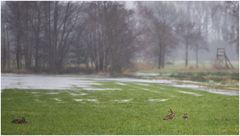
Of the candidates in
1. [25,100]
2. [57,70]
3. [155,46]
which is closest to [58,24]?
[57,70]

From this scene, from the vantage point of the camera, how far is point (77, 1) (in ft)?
213

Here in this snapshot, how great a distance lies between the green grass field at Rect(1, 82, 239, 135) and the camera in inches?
444

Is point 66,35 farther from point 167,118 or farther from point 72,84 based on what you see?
point 167,118

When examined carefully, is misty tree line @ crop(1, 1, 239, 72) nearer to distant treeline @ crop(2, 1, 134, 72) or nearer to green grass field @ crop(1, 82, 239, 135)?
distant treeline @ crop(2, 1, 134, 72)

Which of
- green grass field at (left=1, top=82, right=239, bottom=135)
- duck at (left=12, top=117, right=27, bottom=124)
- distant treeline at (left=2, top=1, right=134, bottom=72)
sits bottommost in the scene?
green grass field at (left=1, top=82, right=239, bottom=135)

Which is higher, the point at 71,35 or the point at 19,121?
the point at 71,35

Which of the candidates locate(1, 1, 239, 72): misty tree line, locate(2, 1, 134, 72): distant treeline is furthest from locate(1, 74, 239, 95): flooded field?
locate(2, 1, 134, 72): distant treeline

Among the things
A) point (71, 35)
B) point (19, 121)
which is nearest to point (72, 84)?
point (19, 121)

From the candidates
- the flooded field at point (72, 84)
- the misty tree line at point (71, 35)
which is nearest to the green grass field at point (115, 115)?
the flooded field at point (72, 84)

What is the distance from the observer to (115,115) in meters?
14.0

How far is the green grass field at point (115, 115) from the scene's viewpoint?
11.3 meters

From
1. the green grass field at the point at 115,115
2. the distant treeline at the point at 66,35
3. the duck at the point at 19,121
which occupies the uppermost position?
the distant treeline at the point at 66,35

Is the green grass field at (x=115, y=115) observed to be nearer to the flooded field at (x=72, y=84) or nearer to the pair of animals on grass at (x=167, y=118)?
the pair of animals on grass at (x=167, y=118)

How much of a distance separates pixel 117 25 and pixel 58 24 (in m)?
10.3
